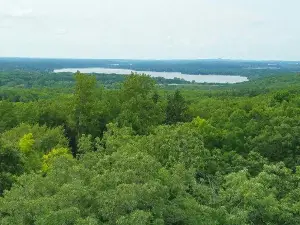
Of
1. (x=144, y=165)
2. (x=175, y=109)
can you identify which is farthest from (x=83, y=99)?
(x=144, y=165)

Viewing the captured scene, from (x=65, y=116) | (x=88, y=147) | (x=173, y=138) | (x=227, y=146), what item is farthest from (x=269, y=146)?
(x=65, y=116)

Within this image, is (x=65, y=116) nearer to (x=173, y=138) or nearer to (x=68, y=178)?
(x=173, y=138)

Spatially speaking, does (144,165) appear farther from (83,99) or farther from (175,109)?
(175,109)

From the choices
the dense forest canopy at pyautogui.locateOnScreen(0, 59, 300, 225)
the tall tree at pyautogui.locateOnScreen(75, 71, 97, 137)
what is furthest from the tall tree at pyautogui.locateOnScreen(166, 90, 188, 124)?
the tall tree at pyautogui.locateOnScreen(75, 71, 97, 137)

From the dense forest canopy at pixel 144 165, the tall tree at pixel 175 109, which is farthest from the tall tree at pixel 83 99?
the tall tree at pixel 175 109

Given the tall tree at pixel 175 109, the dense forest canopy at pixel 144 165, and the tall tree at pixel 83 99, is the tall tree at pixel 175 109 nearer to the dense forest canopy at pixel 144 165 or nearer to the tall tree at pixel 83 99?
the dense forest canopy at pixel 144 165

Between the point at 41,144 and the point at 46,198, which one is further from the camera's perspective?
the point at 41,144

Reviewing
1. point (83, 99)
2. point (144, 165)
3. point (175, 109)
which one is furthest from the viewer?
point (175, 109)

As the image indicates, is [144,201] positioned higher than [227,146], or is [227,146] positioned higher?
[144,201]

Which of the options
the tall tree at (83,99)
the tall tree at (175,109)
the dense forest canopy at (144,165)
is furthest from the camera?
the tall tree at (175,109)
